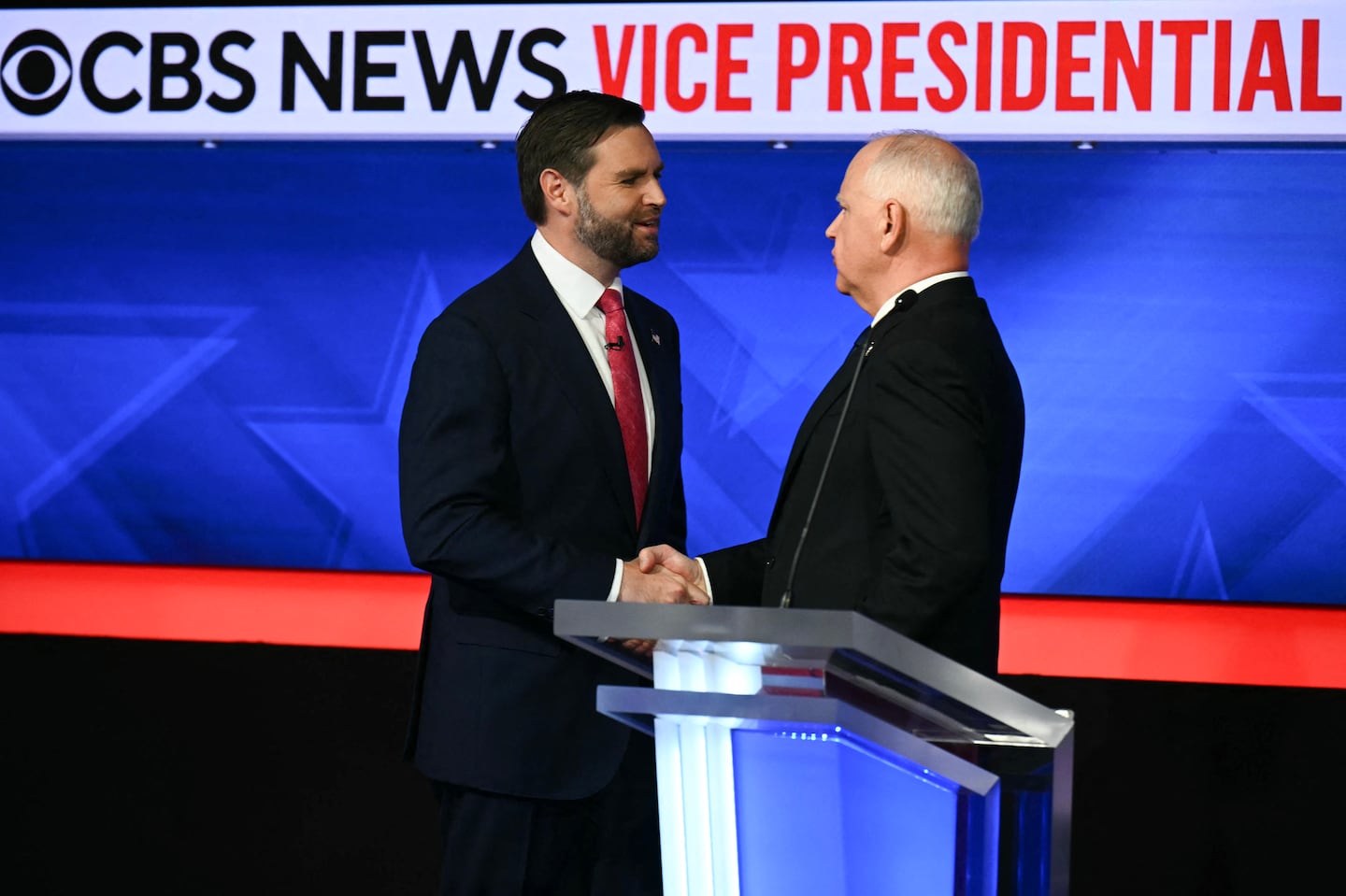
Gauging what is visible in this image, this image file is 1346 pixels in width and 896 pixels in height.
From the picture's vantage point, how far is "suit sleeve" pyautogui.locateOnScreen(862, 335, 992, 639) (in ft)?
6.66

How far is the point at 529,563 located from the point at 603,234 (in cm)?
63

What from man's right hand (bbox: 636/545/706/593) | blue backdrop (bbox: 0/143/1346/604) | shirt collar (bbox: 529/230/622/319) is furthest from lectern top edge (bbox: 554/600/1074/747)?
blue backdrop (bbox: 0/143/1346/604)

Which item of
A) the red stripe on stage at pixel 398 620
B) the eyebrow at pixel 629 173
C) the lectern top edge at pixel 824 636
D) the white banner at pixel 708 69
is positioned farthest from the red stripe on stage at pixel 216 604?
the lectern top edge at pixel 824 636

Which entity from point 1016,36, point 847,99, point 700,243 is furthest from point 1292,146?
point 700,243

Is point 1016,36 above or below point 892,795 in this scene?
above

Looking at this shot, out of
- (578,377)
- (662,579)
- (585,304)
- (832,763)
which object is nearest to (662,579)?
(662,579)

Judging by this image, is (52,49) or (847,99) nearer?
(847,99)

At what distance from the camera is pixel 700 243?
3.75 meters

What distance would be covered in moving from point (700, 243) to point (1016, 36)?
843mm

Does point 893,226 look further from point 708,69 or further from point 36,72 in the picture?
point 36,72

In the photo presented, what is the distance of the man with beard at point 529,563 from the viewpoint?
242 centimetres

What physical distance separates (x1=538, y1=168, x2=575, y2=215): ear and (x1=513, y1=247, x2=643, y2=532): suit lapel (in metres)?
A: 0.18

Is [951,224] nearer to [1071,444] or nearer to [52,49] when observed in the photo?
[1071,444]

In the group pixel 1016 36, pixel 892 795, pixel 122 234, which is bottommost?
pixel 892 795
